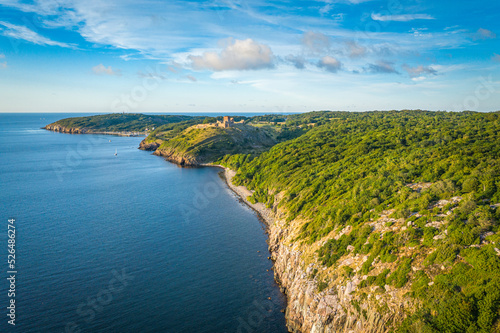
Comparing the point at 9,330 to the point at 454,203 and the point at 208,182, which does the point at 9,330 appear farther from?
the point at 208,182

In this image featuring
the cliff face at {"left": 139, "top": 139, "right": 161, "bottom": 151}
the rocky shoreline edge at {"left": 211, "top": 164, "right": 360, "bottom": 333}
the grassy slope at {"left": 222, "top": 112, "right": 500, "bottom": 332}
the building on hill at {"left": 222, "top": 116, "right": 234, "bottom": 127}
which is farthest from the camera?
the cliff face at {"left": 139, "top": 139, "right": 161, "bottom": 151}

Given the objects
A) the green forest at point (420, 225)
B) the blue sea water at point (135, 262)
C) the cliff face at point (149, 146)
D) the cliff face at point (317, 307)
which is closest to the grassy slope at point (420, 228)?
the green forest at point (420, 225)

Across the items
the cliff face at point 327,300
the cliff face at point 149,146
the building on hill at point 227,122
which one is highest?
the building on hill at point 227,122

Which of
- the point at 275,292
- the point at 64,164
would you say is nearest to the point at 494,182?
the point at 275,292

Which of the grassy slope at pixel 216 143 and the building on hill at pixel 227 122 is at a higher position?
the building on hill at pixel 227 122

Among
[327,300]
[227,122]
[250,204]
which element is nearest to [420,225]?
[327,300]

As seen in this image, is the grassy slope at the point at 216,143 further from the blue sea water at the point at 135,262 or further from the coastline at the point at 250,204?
the blue sea water at the point at 135,262

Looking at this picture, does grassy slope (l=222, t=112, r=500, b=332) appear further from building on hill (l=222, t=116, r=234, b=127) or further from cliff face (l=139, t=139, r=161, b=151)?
cliff face (l=139, t=139, r=161, b=151)

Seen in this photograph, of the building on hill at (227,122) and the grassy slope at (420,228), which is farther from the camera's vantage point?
the building on hill at (227,122)

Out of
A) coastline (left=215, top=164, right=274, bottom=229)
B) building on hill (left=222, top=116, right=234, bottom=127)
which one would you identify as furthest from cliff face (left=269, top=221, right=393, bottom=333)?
building on hill (left=222, top=116, right=234, bottom=127)
